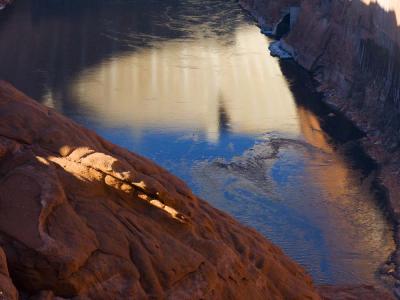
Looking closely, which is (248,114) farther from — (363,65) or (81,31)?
(81,31)

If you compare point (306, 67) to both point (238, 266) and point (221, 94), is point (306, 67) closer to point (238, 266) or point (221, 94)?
point (221, 94)

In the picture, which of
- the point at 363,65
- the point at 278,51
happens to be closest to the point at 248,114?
the point at 363,65

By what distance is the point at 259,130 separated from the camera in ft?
100

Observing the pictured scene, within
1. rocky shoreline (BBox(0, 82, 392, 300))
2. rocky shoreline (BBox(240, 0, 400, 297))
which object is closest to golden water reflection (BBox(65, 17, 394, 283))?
rocky shoreline (BBox(240, 0, 400, 297))

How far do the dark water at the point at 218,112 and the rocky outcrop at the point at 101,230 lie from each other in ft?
27.4

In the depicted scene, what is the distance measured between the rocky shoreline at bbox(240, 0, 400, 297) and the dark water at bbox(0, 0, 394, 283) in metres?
0.69

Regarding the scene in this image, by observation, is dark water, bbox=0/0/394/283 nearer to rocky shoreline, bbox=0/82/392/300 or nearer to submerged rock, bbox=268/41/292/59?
submerged rock, bbox=268/41/292/59

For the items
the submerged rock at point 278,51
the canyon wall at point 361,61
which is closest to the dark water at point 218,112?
the submerged rock at point 278,51

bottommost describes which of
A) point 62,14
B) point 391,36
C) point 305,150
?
point 62,14

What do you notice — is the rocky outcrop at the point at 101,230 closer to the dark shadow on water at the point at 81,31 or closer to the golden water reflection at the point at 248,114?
the golden water reflection at the point at 248,114

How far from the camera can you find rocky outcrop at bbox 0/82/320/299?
361 inches

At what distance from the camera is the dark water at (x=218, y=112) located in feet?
74.6

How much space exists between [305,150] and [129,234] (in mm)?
18810

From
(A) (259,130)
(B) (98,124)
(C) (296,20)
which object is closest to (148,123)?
(B) (98,124)
